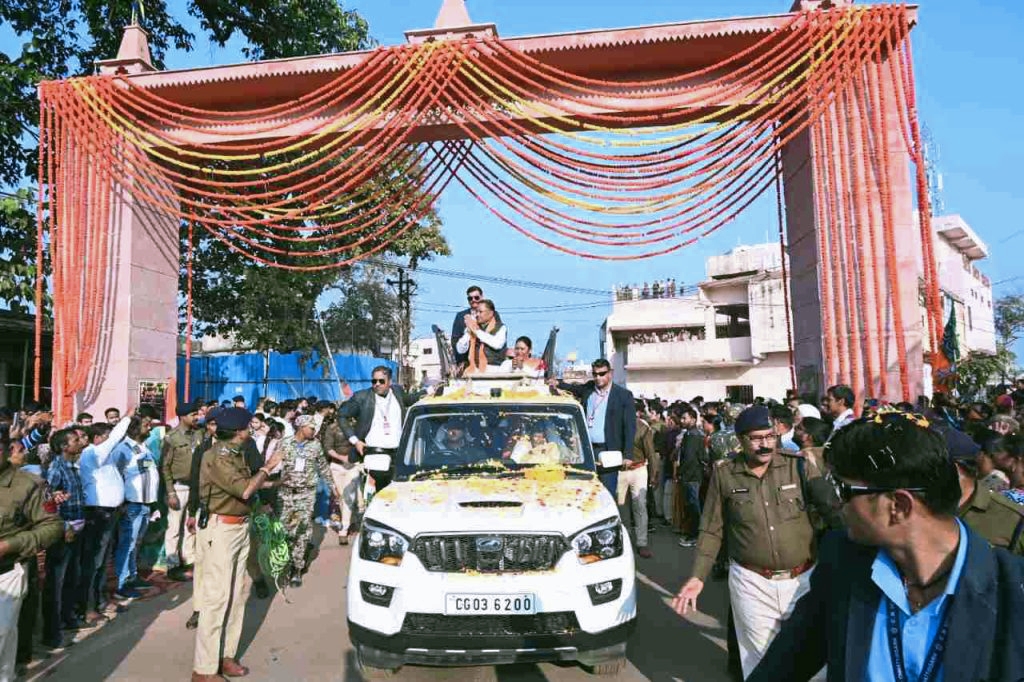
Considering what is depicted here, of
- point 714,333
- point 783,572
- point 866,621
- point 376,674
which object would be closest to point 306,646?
point 376,674

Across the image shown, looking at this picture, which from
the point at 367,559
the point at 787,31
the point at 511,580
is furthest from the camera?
the point at 787,31

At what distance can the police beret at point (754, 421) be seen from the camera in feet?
12.5

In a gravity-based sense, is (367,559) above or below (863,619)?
below

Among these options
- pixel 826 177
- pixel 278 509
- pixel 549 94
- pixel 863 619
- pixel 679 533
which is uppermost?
pixel 549 94

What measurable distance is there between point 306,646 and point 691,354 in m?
35.4

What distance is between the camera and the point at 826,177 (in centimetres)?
928

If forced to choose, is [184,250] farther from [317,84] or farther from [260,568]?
[260,568]

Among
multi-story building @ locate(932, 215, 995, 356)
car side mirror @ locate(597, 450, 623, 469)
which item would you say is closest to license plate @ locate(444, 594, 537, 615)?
car side mirror @ locate(597, 450, 623, 469)

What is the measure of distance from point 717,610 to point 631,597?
2413 millimetres

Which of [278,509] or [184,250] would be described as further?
[184,250]

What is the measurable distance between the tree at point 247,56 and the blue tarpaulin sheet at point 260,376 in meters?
1.93

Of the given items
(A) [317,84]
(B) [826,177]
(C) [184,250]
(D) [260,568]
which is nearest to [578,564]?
(D) [260,568]

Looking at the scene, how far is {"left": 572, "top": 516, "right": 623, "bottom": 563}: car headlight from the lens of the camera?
4.37 metres

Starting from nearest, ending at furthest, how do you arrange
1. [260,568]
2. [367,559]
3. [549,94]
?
[367,559] < [260,568] < [549,94]
